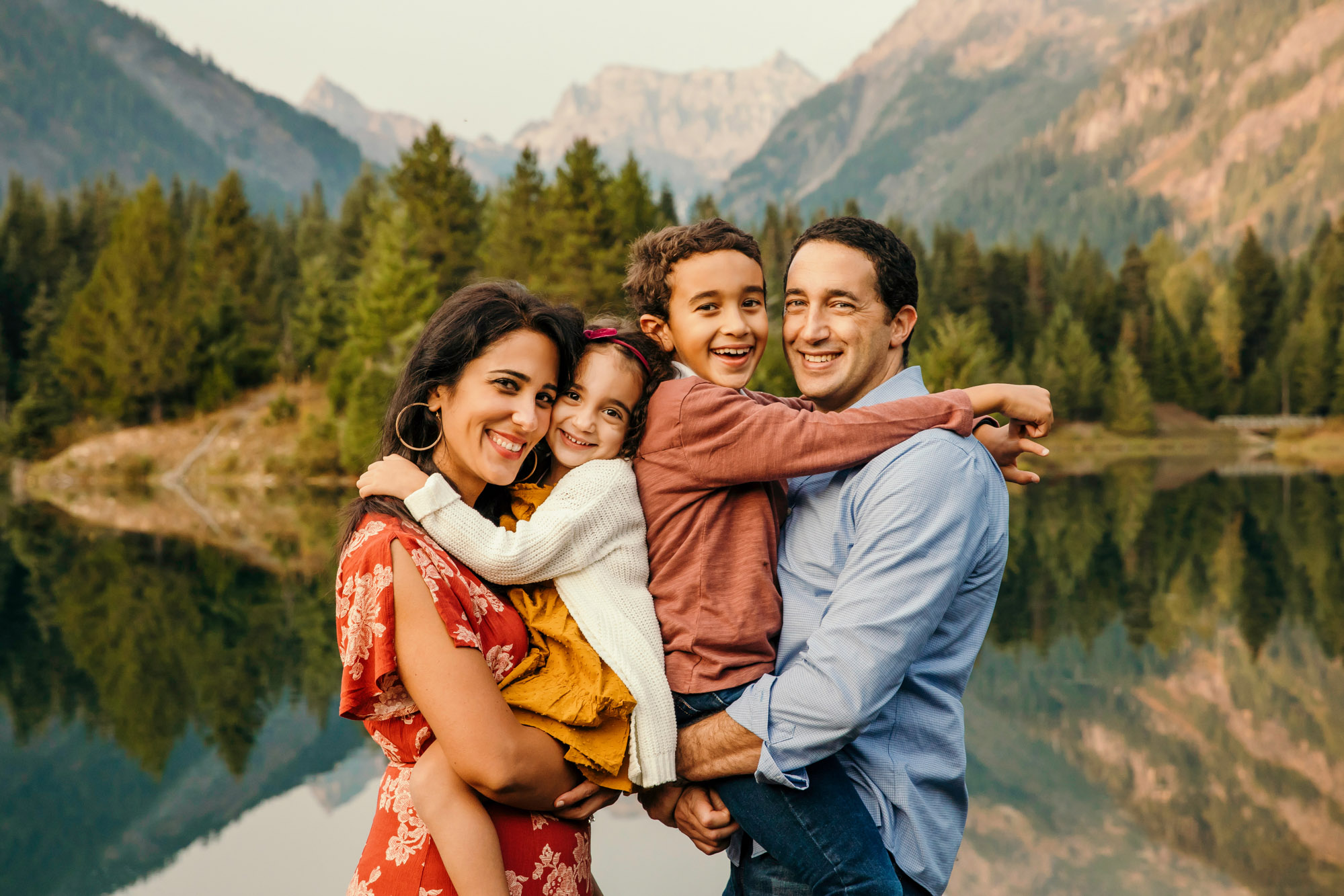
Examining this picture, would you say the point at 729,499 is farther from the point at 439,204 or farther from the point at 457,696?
the point at 439,204

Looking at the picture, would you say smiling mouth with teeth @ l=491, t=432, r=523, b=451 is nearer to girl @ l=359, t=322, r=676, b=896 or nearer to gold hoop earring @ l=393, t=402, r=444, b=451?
girl @ l=359, t=322, r=676, b=896

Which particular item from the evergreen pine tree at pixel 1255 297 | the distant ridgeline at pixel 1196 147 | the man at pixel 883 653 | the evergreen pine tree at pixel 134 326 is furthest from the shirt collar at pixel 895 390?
the distant ridgeline at pixel 1196 147

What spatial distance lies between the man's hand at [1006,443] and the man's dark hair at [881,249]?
16.1 inches

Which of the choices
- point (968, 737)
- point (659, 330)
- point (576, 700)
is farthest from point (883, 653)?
point (968, 737)

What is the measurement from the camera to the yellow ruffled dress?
2051mm

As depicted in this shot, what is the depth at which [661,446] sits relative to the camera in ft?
7.62

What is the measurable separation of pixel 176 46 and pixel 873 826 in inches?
9296

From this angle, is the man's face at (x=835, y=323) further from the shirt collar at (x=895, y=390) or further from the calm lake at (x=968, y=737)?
the calm lake at (x=968, y=737)

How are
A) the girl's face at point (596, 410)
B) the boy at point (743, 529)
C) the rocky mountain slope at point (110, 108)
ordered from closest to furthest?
the boy at point (743, 529) → the girl's face at point (596, 410) → the rocky mountain slope at point (110, 108)

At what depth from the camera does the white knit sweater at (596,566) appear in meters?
2.10

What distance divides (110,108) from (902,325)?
199 m

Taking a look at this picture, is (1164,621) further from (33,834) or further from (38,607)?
(38,607)

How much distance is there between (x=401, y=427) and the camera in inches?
92.0

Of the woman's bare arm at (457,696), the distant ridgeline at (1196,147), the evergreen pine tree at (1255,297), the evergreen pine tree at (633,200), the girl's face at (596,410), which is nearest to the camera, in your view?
the woman's bare arm at (457,696)
